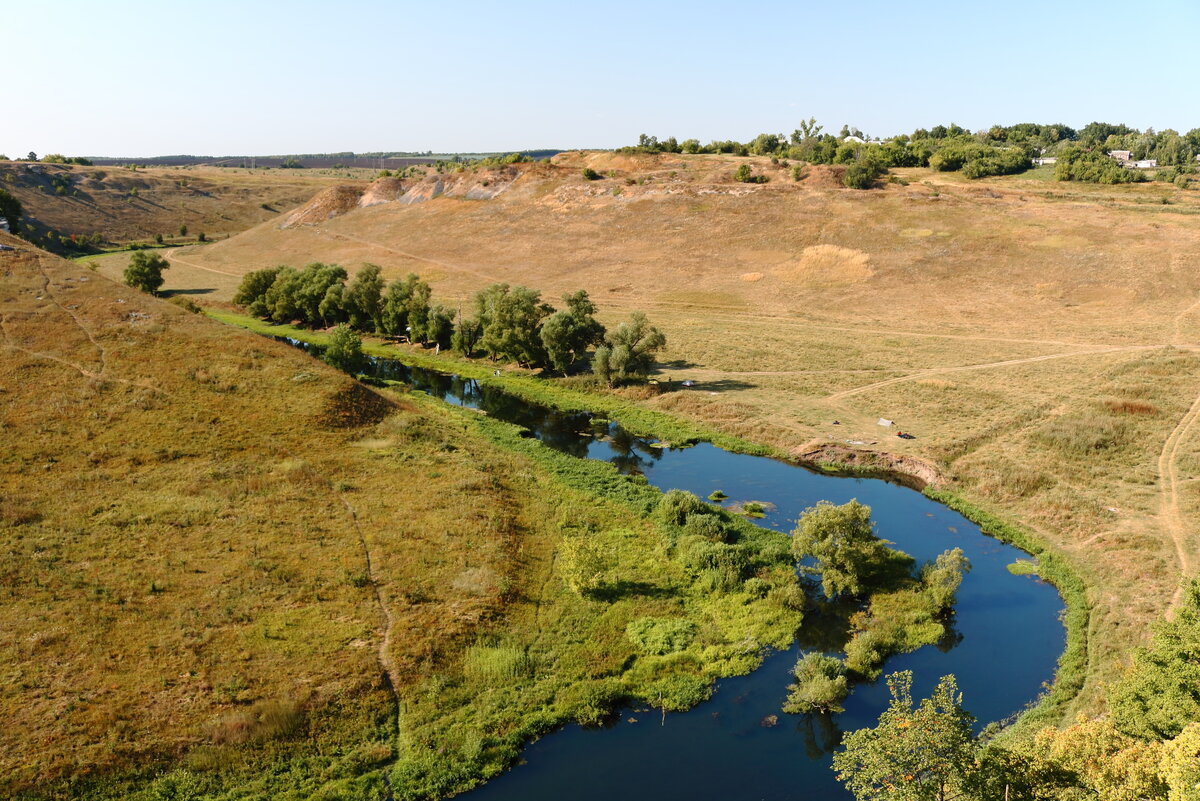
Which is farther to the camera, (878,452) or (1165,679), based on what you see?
(878,452)

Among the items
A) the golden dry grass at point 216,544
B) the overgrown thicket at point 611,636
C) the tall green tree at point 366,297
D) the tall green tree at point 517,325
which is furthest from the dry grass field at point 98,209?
the overgrown thicket at point 611,636

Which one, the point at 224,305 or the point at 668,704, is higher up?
the point at 224,305

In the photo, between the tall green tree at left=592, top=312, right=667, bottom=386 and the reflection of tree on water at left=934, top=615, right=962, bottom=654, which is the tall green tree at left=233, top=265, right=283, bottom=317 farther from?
Result: the reflection of tree on water at left=934, top=615, right=962, bottom=654

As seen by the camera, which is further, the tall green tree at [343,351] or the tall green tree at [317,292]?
the tall green tree at [317,292]

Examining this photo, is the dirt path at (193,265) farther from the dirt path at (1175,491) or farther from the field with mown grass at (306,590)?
the dirt path at (1175,491)

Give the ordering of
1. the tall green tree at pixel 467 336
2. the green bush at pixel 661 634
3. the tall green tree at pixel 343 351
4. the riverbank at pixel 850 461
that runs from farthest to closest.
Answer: the tall green tree at pixel 467 336, the tall green tree at pixel 343 351, the green bush at pixel 661 634, the riverbank at pixel 850 461

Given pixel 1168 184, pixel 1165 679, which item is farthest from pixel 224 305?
pixel 1168 184

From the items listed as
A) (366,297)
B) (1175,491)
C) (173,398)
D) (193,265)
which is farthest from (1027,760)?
(193,265)

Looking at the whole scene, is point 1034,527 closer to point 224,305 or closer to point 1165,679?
point 1165,679
